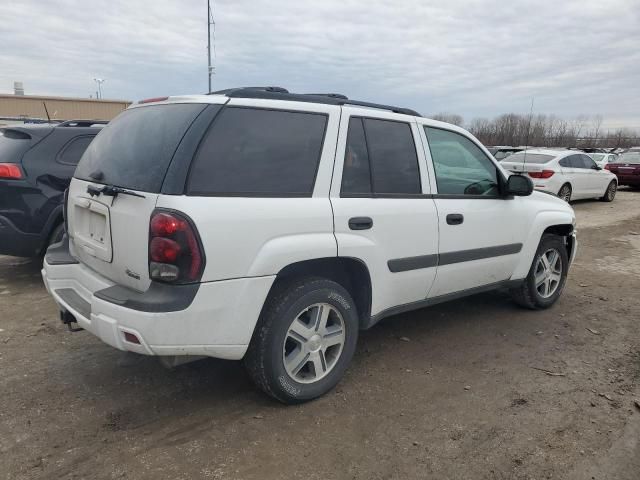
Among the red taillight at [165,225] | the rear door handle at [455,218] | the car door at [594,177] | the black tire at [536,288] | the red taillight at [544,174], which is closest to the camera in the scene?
the red taillight at [165,225]

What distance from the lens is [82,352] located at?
12.8 feet

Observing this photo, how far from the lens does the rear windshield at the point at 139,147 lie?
109 inches

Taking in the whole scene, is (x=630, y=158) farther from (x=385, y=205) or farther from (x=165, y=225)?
(x=165, y=225)

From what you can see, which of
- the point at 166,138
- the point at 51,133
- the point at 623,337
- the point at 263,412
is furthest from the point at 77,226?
the point at 623,337

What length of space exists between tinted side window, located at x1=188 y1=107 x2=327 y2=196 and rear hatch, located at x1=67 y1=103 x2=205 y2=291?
0.18m

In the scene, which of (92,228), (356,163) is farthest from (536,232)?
(92,228)

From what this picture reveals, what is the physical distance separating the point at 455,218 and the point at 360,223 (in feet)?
3.31

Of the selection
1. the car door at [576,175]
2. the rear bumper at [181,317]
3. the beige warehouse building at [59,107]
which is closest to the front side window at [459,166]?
the rear bumper at [181,317]

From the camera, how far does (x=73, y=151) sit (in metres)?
5.75

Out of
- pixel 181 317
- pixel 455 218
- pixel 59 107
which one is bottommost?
pixel 181 317

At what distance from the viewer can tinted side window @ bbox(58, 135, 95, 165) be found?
565 centimetres

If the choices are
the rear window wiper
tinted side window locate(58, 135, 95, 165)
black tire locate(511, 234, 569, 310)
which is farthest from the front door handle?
tinted side window locate(58, 135, 95, 165)

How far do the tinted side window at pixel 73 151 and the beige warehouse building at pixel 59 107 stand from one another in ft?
89.7

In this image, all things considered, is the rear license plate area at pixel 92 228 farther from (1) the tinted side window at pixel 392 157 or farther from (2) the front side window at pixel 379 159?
(1) the tinted side window at pixel 392 157
